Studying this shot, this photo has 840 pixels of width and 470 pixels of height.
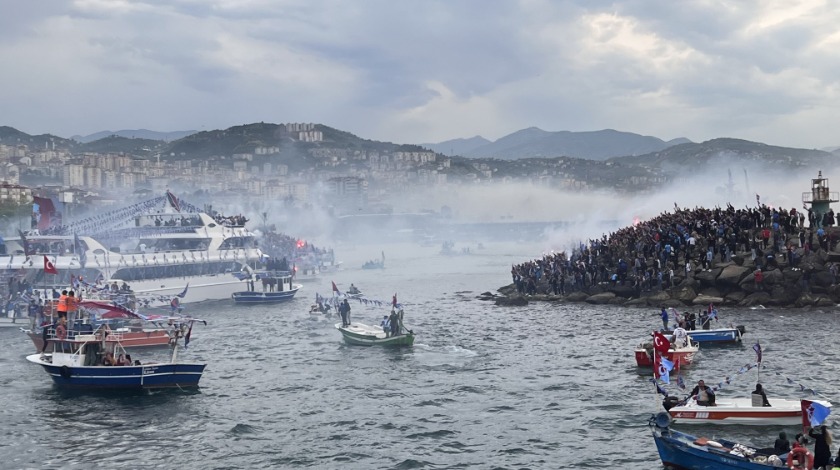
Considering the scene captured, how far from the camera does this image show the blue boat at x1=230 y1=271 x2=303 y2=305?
8150 cm

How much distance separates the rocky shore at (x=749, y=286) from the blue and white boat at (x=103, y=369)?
1502 inches

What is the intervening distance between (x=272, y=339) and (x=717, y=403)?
116 ft

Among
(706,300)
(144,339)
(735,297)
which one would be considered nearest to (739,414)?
(706,300)

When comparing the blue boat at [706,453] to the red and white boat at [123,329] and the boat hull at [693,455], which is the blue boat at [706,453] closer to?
the boat hull at [693,455]

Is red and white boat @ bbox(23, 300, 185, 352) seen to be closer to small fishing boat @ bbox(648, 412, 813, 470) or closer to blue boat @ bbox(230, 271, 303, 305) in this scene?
blue boat @ bbox(230, 271, 303, 305)

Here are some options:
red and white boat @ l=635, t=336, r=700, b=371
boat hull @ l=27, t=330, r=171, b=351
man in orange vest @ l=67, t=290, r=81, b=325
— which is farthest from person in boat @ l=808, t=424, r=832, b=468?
boat hull @ l=27, t=330, r=171, b=351

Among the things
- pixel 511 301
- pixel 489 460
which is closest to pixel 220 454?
pixel 489 460

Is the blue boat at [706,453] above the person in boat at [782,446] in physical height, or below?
below

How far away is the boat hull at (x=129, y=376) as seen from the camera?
39.8m

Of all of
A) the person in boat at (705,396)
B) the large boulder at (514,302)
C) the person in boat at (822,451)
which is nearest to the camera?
the person in boat at (822,451)

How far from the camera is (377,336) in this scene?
5219cm

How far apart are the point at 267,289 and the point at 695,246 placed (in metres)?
44.5

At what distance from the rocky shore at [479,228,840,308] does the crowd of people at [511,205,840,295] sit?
0.39 m

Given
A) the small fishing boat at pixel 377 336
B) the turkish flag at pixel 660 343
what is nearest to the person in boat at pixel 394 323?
the small fishing boat at pixel 377 336
